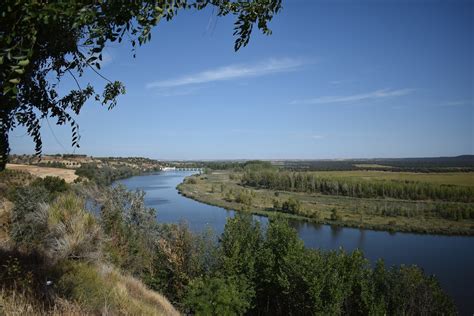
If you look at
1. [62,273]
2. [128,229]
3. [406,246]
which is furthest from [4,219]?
[406,246]

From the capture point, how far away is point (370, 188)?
83.7 metres

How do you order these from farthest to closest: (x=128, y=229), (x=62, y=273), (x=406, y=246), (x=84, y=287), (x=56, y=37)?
(x=406, y=246)
(x=128, y=229)
(x=62, y=273)
(x=84, y=287)
(x=56, y=37)

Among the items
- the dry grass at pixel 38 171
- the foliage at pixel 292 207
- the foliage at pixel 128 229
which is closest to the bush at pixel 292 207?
the foliage at pixel 292 207

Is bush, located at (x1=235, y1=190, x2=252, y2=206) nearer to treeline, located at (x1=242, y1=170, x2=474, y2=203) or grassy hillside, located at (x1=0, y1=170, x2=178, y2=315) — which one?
treeline, located at (x1=242, y1=170, x2=474, y2=203)

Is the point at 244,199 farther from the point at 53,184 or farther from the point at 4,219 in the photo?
the point at 4,219

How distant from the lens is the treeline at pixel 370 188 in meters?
74.6

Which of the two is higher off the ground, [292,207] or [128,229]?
[128,229]

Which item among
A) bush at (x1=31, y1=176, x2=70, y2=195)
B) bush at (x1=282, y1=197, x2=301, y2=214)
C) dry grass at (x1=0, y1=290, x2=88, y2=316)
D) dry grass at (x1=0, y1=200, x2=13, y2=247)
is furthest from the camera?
bush at (x1=282, y1=197, x2=301, y2=214)

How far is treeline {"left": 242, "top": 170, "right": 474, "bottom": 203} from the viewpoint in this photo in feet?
245

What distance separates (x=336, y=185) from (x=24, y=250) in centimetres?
9016

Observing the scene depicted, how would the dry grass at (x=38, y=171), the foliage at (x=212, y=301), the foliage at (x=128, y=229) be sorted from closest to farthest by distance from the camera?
the foliage at (x=212, y=301), the foliage at (x=128, y=229), the dry grass at (x=38, y=171)

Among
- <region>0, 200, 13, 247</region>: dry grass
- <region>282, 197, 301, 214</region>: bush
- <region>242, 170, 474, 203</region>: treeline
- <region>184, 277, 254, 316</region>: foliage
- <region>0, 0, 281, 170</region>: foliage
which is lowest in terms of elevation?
<region>282, 197, 301, 214</region>: bush

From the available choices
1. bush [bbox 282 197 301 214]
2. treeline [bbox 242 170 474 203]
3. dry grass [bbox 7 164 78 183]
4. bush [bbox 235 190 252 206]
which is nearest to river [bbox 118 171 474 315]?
bush [bbox 282 197 301 214]

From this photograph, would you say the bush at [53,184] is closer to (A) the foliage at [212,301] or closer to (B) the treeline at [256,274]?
(B) the treeline at [256,274]
